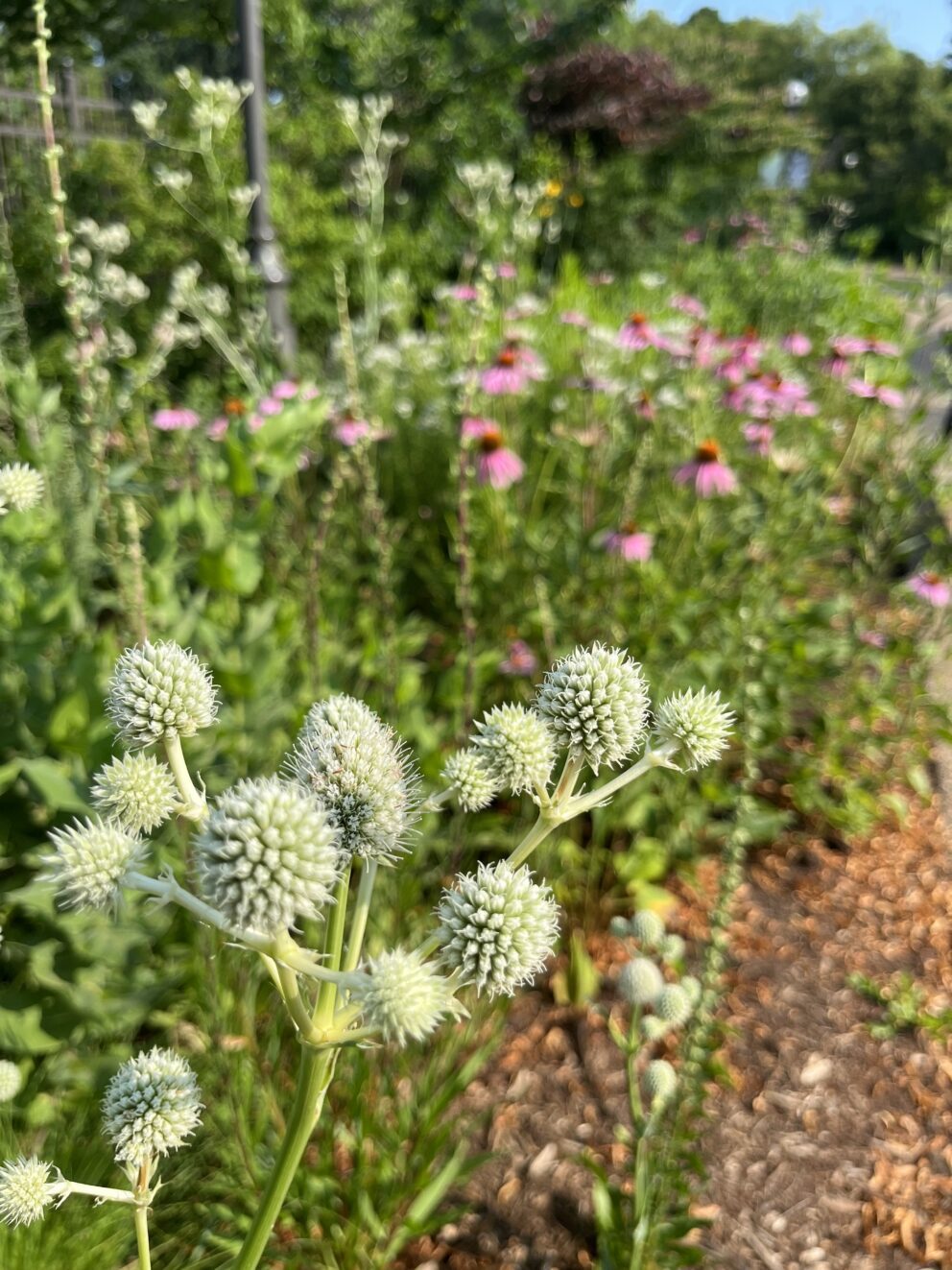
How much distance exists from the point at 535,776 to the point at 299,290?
20.3ft

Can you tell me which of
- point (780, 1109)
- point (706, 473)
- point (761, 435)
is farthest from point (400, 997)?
point (761, 435)

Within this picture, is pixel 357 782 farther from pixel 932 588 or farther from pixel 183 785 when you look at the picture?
pixel 932 588

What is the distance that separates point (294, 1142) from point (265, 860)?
0.33 meters

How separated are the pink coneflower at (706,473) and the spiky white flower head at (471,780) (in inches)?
82.5

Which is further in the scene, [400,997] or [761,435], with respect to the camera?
[761,435]

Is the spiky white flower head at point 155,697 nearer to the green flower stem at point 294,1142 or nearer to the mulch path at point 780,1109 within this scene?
the green flower stem at point 294,1142

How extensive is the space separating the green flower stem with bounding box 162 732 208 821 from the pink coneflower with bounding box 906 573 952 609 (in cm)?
260

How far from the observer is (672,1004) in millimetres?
1434

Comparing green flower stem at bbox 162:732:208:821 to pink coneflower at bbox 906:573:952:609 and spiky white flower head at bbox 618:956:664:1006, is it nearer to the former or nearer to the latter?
spiky white flower head at bbox 618:956:664:1006

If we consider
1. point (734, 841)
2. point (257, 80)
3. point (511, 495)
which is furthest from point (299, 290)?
point (734, 841)

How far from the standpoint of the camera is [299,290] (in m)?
6.17

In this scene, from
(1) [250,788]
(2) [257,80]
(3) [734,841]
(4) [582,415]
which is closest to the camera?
(1) [250,788]

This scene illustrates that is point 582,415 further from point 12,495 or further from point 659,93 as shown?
point 659,93

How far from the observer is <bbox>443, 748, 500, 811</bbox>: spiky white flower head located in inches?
33.4
